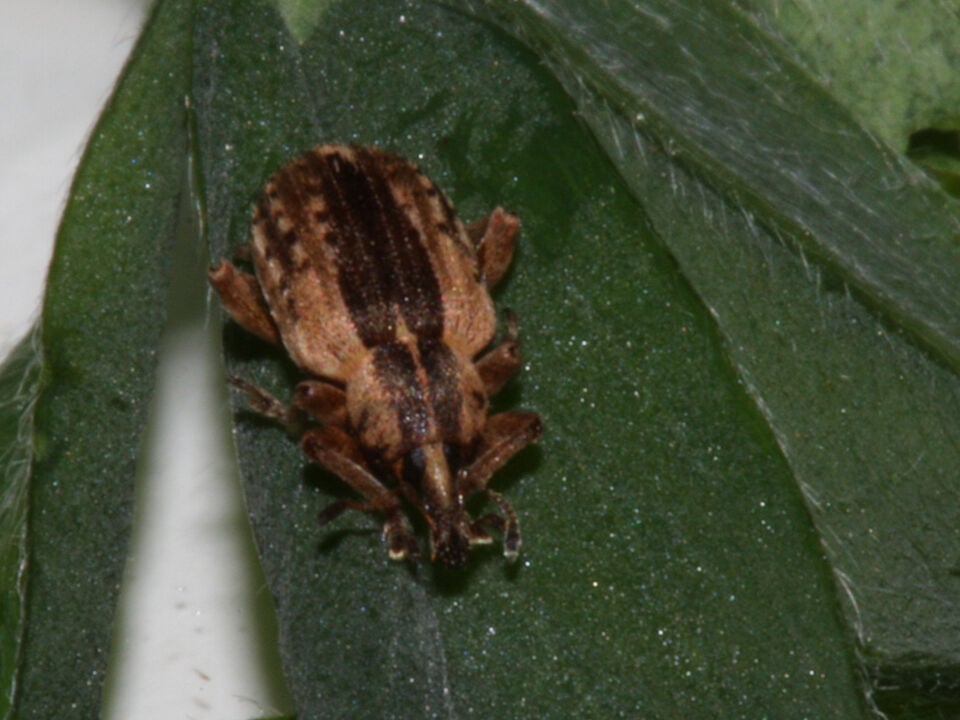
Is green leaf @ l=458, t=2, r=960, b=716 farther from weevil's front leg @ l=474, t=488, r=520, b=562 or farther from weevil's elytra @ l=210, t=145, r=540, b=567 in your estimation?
weevil's front leg @ l=474, t=488, r=520, b=562

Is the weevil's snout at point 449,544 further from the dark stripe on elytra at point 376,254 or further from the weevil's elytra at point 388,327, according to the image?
the dark stripe on elytra at point 376,254

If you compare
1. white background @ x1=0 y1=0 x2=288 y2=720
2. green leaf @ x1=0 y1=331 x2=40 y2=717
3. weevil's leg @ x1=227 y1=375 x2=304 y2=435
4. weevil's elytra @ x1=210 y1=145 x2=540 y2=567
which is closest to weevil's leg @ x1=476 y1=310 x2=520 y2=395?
weevil's elytra @ x1=210 y1=145 x2=540 y2=567

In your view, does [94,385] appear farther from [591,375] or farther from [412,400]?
[591,375]

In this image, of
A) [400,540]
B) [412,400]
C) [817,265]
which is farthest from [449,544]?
[817,265]

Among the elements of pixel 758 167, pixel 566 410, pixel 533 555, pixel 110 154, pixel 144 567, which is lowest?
pixel 144 567

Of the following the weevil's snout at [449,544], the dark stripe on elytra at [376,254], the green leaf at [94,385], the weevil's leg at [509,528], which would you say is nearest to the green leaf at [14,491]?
the green leaf at [94,385]

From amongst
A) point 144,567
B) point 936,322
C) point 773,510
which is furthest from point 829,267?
point 144,567

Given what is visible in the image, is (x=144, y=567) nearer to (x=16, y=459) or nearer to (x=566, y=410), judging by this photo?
(x=16, y=459)
